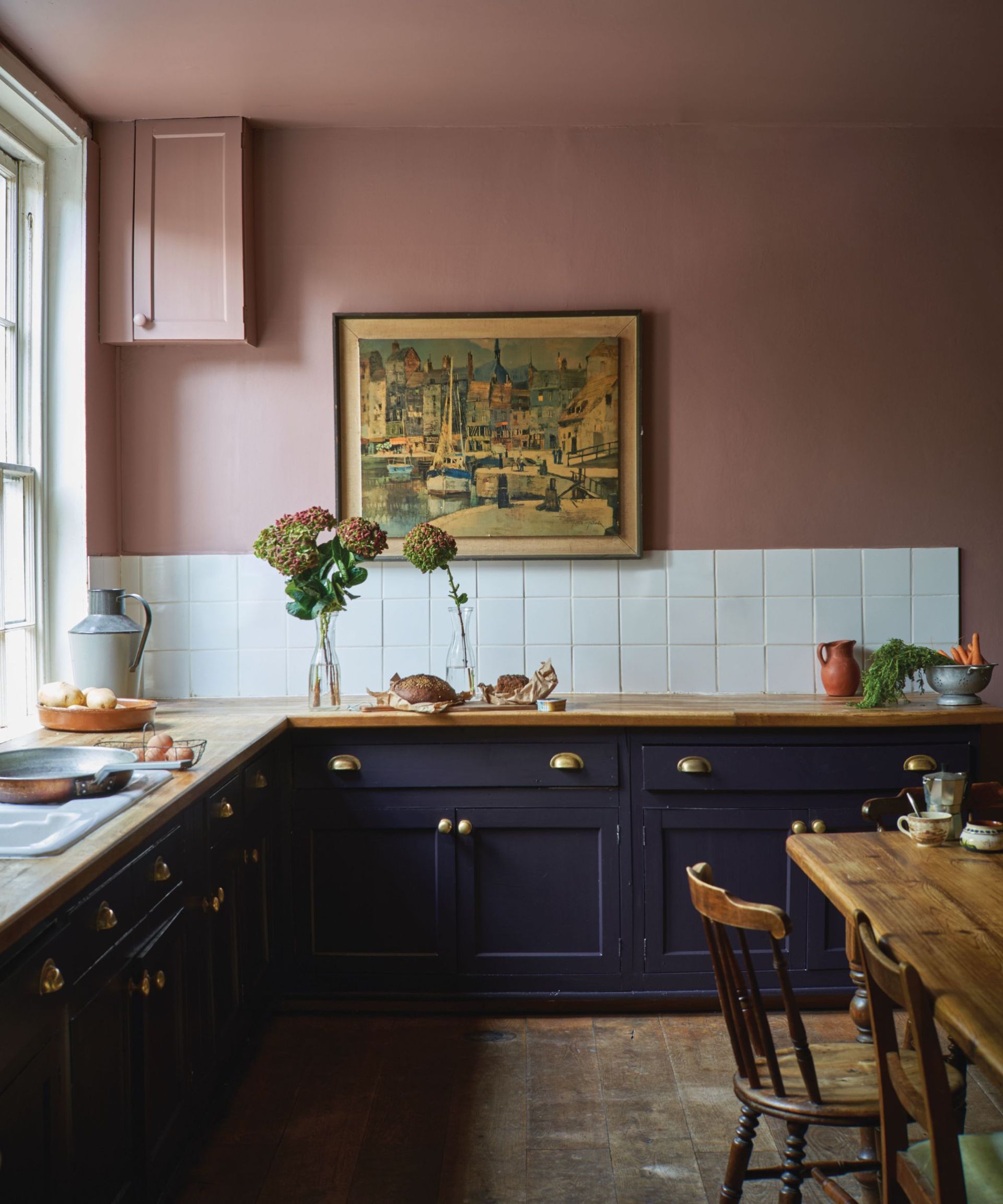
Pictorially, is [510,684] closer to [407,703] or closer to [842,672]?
[407,703]

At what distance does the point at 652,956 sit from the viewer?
3.30 metres

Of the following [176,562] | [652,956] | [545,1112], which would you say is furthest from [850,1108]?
[176,562]

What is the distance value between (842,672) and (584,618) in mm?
891

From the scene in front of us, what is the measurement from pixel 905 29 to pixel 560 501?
1748mm

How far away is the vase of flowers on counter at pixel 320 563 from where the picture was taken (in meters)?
3.43

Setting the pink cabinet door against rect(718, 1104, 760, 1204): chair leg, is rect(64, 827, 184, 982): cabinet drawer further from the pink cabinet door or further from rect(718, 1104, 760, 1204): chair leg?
the pink cabinet door

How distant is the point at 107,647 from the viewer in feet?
11.0

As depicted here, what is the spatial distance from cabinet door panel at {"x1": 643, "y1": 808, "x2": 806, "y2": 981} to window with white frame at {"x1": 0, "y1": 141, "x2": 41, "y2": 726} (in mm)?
2006

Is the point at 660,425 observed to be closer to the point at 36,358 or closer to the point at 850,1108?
the point at 36,358

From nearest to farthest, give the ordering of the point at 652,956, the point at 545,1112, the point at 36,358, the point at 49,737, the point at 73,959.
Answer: the point at 73,959, the point at 545,1112, the point at 49,737, the point at 652,956, the point at 36,358

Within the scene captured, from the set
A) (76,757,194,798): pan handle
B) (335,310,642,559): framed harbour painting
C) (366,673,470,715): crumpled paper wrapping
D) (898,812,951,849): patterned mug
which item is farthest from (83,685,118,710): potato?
(898,812,951,849): patterned mug

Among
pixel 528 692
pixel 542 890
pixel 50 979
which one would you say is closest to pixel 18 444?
pixel 528 692

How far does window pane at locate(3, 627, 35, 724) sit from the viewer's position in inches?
131

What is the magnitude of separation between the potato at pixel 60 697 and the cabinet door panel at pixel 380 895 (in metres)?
0.76
